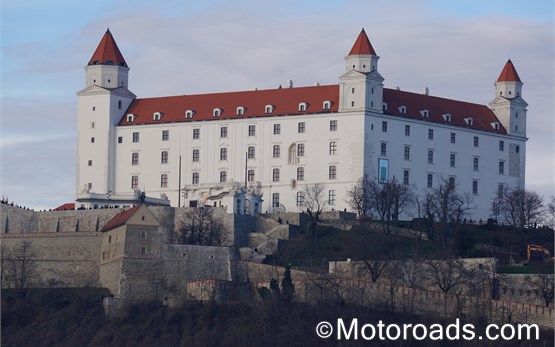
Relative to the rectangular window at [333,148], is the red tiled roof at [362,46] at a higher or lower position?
higher

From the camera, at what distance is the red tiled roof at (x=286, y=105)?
359ft

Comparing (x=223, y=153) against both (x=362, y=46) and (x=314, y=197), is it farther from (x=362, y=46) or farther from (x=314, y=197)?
(x=362, y=46)

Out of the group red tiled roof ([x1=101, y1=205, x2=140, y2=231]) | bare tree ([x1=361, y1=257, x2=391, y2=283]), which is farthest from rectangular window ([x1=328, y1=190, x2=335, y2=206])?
bare tree ([x1=361, y1=257, x2=391, y2=283])

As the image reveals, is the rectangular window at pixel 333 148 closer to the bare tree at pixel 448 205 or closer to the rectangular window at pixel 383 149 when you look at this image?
the rectangular window at pixel 383 149

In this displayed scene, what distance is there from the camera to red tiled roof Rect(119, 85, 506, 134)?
10938 centimetres

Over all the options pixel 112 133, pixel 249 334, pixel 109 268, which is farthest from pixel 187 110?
pixel 249 334

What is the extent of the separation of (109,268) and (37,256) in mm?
4620

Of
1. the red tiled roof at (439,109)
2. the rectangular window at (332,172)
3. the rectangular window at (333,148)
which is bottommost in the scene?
the rectangular window at (332,172)

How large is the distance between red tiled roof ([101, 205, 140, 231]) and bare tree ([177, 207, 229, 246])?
10.4ft

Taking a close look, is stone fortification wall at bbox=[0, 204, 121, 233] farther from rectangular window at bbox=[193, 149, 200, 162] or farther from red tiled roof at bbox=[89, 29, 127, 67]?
red tiled roof at bbox=[89, 29, 127, 67]

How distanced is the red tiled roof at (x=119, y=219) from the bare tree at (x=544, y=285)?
727 inches

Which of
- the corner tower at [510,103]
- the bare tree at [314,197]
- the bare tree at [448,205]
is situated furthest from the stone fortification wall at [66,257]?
the corner tower at [510,103]

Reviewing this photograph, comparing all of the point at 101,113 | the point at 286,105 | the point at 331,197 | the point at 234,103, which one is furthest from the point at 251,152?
the point at 101,113

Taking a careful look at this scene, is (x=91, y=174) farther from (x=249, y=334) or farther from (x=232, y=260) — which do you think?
(x=249, y=334)
